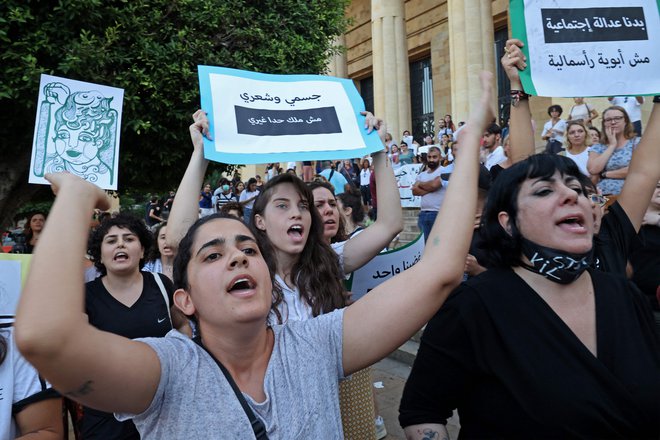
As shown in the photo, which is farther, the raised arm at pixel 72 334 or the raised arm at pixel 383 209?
the raised arm at pixel 383 209

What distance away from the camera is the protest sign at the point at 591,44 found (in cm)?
309

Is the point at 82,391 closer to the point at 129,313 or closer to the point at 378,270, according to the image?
the point at 129,313

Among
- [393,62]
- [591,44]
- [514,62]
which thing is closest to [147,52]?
[514,62]

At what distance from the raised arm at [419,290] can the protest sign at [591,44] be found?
1.69 m

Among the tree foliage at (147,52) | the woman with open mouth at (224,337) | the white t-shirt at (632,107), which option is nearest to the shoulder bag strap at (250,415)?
the woman with open mouth at (224,337)

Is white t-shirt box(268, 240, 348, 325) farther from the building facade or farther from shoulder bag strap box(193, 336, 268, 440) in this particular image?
the building facade

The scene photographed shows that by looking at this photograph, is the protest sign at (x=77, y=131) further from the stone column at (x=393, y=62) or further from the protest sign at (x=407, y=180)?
the stone column at (x=393, y=62)

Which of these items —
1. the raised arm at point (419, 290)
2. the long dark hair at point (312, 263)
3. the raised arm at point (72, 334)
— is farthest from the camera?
the long dark hair at point (312, 263)

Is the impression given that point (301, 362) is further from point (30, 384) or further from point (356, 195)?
point (356, 195)

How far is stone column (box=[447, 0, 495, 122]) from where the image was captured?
17.4m

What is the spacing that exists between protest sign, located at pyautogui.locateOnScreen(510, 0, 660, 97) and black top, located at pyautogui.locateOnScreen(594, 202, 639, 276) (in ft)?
2.97

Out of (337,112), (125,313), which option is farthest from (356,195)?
(125,313)

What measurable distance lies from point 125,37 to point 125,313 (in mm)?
3868

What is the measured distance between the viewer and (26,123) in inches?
237
